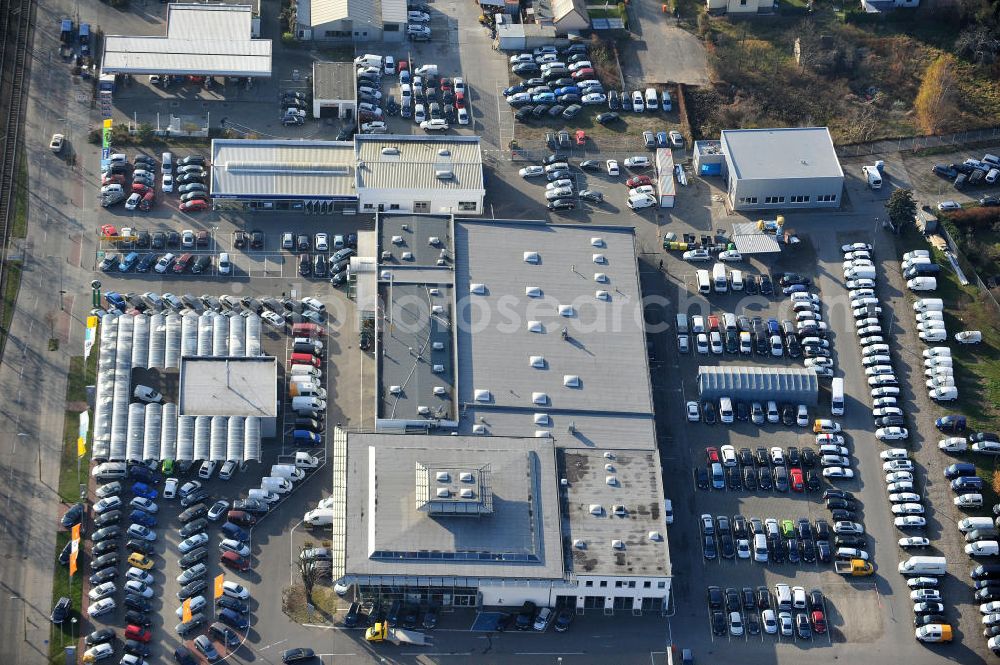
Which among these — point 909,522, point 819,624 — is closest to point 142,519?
point 819,624

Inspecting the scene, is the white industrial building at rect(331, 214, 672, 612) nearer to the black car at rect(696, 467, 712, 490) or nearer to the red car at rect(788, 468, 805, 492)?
the black car at rect(696, 467, 712, 490)

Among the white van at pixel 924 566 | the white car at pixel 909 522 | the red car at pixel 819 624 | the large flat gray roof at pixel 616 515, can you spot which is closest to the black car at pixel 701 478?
the large flat gray roof at pixel 616 515

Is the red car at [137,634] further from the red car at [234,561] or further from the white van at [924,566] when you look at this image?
the white van at [924,566]

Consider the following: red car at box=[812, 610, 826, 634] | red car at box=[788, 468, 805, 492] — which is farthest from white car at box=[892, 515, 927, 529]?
red car at box=[812, 610, 826, 634]

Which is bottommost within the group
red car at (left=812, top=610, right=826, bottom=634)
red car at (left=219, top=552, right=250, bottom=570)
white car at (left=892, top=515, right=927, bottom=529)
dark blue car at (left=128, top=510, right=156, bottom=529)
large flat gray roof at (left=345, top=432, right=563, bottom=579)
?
red car at (left=219, top=552, right=250, bottom=570)

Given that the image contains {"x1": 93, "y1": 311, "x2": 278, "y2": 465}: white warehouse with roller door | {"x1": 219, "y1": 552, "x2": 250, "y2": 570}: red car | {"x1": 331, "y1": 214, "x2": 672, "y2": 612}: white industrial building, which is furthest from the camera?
{"x1": 93, "y1": 311, "x2": 278, "y2": 465}: white warehouse with roller door

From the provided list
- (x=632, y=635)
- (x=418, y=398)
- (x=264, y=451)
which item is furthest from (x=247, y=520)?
(x=632, y=635)
